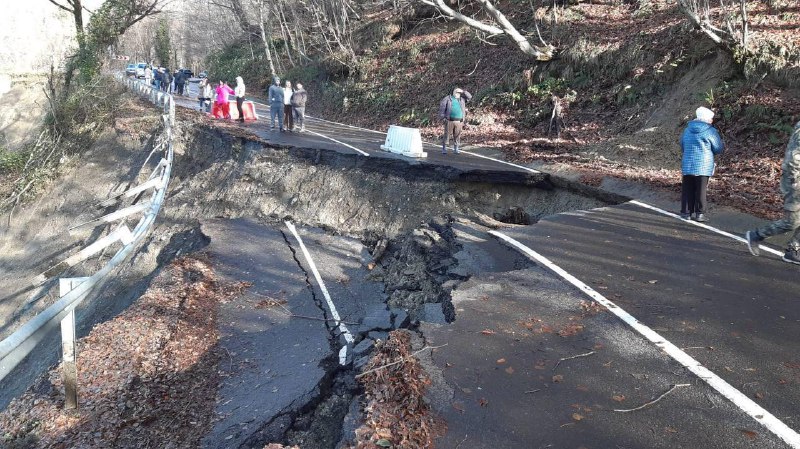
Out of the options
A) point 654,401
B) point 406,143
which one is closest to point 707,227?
point 654,401

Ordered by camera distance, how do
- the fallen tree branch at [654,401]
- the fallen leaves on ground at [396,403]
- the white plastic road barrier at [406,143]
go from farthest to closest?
the white plastic road barrier at [406,143] < the fallen tree branch at [654,401] < the fallen leaves on ground at [396,403]

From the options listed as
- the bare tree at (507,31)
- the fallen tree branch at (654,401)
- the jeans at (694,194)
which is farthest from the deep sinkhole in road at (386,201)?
the bare tree at (507,31)

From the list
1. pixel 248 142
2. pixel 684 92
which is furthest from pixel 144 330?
pixel 684 92

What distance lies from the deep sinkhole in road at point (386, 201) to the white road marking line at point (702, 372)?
1.35m

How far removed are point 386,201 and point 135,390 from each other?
7.12 metres

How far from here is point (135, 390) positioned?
5.40 m

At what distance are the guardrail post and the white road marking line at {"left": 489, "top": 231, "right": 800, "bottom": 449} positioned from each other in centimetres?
499

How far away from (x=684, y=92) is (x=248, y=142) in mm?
12493

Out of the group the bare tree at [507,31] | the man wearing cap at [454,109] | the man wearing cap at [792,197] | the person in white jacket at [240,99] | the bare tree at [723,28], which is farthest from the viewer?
the person in white jacket at [240,99]

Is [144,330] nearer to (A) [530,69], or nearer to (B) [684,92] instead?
(B) [684,92]

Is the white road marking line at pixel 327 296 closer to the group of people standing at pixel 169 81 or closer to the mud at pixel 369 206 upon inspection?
the mud at pixel 369 206

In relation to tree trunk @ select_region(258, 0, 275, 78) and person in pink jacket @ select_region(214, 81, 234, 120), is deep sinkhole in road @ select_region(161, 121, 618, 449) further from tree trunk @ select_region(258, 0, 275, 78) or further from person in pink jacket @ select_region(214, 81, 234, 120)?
tree trunk @ select_region(258, 0, 275, 78)

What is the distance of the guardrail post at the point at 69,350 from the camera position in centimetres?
450

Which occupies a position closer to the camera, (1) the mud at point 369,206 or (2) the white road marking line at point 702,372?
(2) the white road marking line at point 702,372
